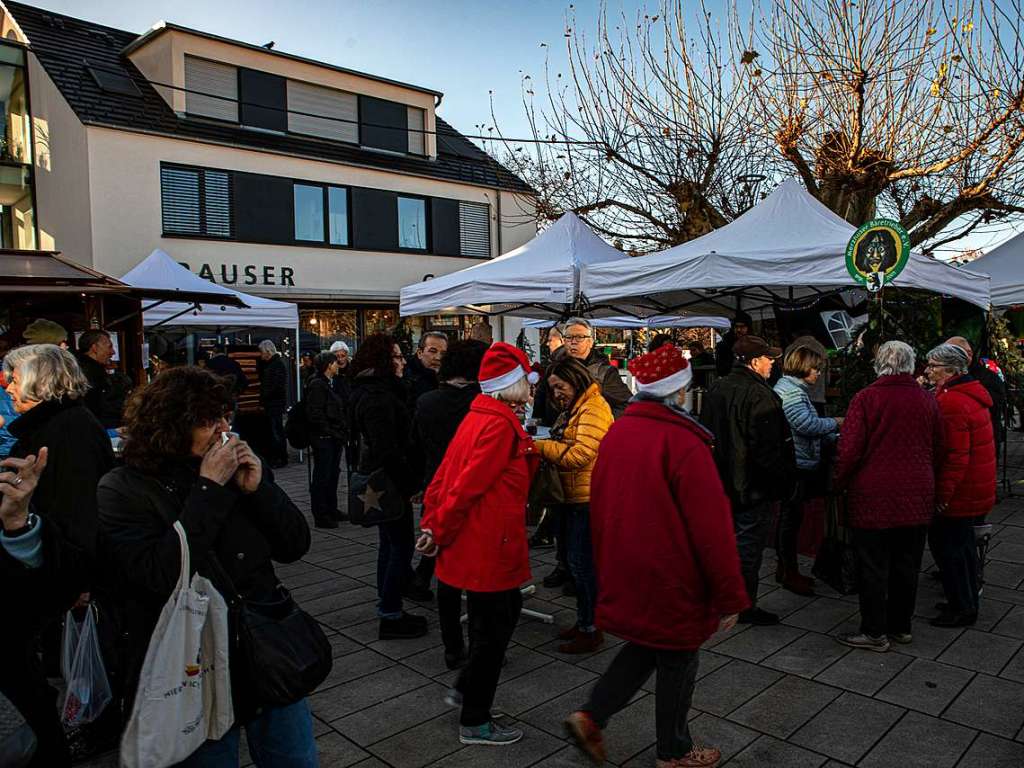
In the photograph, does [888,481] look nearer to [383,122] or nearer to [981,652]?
[981,652]

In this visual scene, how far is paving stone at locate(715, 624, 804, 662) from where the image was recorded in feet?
13.6

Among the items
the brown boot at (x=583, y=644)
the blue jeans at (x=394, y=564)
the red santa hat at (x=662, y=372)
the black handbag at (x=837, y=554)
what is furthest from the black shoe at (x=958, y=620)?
the blue jeans at (x=394, y=564)

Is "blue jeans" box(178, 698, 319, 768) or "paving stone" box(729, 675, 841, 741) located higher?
"blue jeans" box(178, 698, 319, 768)

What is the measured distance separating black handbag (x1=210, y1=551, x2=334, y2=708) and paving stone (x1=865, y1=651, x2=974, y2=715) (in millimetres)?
2835

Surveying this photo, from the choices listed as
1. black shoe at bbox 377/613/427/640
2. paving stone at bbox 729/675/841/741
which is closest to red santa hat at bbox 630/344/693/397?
paving stone at bbox 729/675/841/741

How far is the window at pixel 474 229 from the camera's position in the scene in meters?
21.7

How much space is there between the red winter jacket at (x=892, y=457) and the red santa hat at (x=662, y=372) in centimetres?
170

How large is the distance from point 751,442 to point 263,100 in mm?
17336

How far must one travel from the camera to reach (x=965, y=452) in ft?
13.9

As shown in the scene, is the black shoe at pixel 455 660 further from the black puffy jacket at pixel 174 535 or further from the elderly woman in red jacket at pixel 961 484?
the elderly woman in red jacket at pixel 961 484

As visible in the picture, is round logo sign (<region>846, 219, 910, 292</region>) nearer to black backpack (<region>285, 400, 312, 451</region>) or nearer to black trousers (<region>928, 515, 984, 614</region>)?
black trousers (<region>928, 515, 984, 614</region>)

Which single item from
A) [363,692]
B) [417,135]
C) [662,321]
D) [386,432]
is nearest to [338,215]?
[417,135]

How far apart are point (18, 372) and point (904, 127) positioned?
11.0m

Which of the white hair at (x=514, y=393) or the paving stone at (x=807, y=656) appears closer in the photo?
the white hair at (x=514, y=393)
